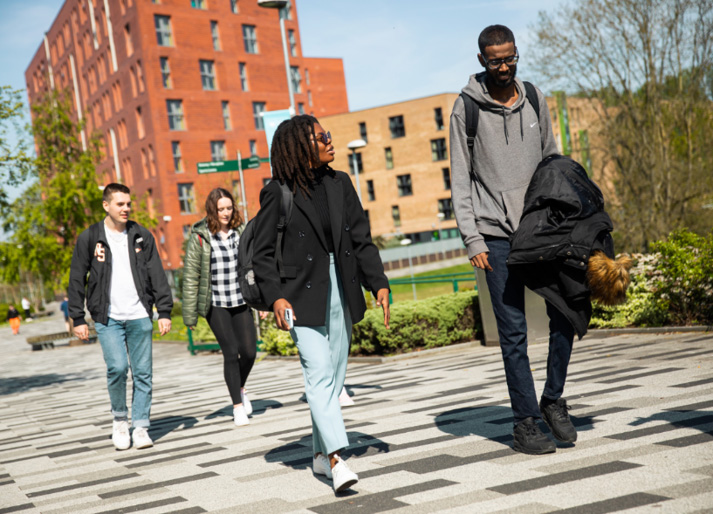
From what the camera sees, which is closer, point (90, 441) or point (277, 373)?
point (90, 441)

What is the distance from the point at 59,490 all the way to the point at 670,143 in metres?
22.6

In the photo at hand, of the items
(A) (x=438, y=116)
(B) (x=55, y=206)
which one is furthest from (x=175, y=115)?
(B) (x=55, y=206)

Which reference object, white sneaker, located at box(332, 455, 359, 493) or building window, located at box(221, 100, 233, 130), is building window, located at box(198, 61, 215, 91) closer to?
building window, located at box(221, 100, 233, 130)

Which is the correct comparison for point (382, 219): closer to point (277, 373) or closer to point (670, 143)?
point (670, 143)

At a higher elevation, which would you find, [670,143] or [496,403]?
[670,143]

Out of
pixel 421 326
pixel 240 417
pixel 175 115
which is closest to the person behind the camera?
pixel 240 417

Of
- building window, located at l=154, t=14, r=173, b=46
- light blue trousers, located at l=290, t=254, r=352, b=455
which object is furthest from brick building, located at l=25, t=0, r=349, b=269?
light blue trousers, located at l=290, t=254, r=352, b=455

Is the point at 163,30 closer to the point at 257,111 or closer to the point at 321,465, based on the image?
the point at 257,111

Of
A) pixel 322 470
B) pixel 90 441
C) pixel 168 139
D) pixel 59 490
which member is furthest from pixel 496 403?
pixel 168 139

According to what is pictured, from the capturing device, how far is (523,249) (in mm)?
4410

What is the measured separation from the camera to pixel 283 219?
4359mm

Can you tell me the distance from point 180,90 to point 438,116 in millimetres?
22153

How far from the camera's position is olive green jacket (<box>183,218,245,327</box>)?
735 centimetres

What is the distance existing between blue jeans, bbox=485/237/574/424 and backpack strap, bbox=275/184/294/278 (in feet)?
4.02
